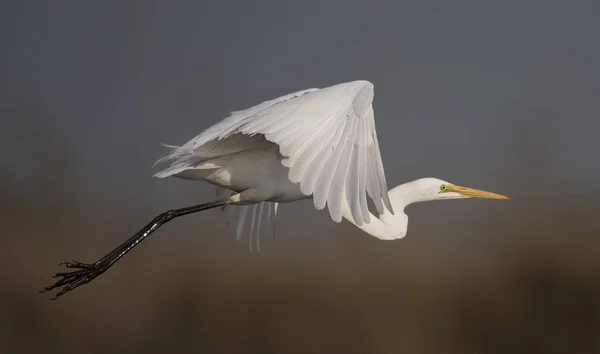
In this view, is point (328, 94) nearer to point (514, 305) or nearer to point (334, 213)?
point (334, 213)

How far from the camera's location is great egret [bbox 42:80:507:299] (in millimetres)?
3203

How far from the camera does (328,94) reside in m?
3.54

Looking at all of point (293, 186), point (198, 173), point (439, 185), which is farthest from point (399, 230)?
point (198, 173)

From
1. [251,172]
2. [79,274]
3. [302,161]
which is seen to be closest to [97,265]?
[79,274]

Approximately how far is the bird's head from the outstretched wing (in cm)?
140

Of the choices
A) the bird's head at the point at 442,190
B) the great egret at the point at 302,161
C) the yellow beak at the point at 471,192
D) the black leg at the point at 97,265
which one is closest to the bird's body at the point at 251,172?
the great egret at the point at 302,161

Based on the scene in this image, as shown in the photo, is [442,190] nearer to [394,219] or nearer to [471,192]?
[471,192]

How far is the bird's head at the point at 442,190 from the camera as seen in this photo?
4910 millimetres

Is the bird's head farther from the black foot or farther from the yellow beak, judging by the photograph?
the black foot

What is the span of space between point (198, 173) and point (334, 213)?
1.37 m

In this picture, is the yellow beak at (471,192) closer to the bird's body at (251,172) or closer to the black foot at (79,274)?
the bird's body at (251,172)

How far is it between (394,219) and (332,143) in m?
1.51

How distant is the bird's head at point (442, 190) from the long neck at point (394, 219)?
0.22ft

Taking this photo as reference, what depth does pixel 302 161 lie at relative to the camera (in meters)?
3.23
